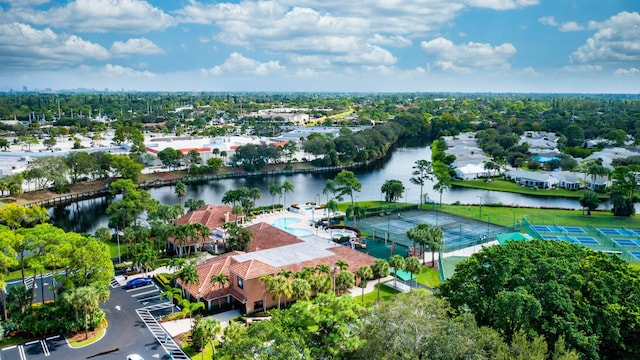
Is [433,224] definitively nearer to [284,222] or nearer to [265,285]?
[284,222]

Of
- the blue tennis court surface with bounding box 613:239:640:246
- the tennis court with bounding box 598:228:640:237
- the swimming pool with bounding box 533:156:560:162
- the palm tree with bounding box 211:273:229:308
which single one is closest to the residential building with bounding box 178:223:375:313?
the palm tree with bounding box 211:273:229:308

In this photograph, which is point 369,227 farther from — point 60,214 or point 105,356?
point 60,214

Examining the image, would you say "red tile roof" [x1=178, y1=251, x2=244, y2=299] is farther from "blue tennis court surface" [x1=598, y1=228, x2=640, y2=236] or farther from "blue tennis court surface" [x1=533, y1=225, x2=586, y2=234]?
"blue tennis court surface" [x1=598, y1=228, x2=640, y2=236]

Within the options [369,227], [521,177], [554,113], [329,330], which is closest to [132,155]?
[369,227]

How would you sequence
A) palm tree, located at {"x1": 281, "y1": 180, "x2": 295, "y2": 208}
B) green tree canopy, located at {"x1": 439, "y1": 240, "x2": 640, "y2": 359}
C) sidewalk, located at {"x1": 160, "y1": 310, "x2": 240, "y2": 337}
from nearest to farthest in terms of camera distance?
green tree canopy, located at {"x1": 439, "y1": 240, "x2": 640, "y2": 359} < sidewalk, located at {"x1": 160, "y1": 310, "x2": 240, "y2": 337} < palm tree, located at {"x1": 281, "y1": 180, "x2": 295, "y2": 208}

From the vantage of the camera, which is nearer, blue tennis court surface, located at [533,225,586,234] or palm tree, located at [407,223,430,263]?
palm tree, located at [407,223,430,263]

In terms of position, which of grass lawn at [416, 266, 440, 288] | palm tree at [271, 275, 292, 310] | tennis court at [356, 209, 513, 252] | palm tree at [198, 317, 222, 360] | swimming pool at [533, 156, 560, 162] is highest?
swimming pool at [533, 156, 560, 162]
